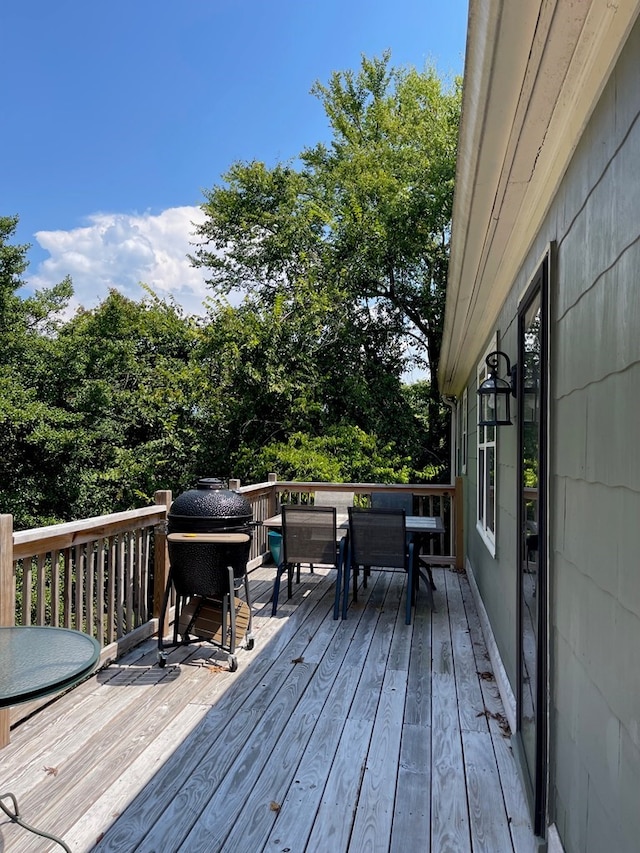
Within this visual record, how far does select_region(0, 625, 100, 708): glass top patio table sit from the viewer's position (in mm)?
1578

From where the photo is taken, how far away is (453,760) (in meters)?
2.59

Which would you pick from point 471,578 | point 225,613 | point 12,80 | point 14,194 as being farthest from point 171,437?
point 12,80

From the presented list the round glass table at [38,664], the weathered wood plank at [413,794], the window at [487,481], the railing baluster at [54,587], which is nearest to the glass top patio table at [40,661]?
the round glass table at [38,664]

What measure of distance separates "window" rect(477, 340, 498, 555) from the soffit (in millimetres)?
1686

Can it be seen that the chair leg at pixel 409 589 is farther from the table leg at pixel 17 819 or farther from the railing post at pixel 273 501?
the table leg at pixel 17 819

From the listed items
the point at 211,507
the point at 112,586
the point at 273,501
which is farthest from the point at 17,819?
the point at 273,501

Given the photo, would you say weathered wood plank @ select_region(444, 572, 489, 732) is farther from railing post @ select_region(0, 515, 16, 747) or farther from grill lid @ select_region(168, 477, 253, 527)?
railing post @ select_region(0, 515, 16, 747)

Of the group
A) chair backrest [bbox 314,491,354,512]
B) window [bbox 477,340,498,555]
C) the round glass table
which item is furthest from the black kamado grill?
chair backrest [bbox 314,491,354,512]

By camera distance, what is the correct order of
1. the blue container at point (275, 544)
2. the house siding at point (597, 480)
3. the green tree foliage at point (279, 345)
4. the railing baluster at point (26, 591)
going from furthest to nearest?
the green tree foliage at point (279, 345), the blue container at point (275, 544), the railing baluster at point (26, 591), the house siding at point (597, 480)

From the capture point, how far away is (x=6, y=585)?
2.64 meters

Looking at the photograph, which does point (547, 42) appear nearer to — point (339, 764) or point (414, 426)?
point (339, 764)

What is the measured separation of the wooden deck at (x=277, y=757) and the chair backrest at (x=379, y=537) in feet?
3.04

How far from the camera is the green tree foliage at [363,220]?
38.8ft

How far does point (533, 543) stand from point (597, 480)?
1017 mm
